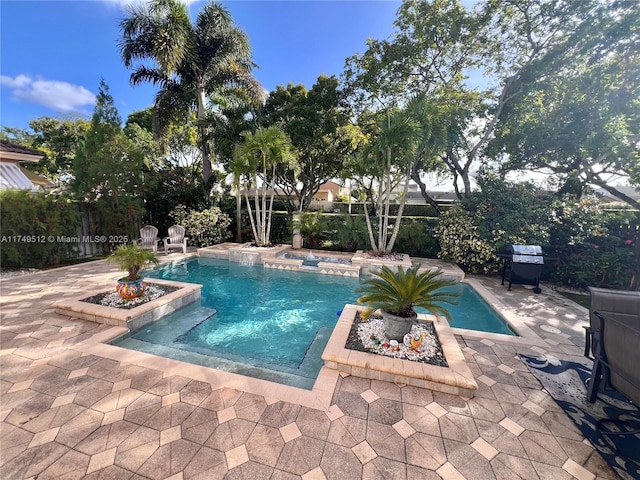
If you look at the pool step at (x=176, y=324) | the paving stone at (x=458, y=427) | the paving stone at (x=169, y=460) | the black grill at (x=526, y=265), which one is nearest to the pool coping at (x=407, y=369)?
the paving stone at (x=458, y=427)

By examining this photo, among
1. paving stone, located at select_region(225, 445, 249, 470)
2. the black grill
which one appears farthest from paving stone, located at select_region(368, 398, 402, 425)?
the black grill

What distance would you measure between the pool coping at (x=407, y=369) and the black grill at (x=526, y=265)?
4.48m

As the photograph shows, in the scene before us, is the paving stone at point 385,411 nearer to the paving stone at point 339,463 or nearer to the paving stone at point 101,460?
the paving stone at point 339,463

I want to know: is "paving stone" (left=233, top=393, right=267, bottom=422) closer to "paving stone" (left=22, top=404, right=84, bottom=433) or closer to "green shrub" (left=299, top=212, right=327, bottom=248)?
"paving stone" (left=22, top=404, right=84, bottom=433)

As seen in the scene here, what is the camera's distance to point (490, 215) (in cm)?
796

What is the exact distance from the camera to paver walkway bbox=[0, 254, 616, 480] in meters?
2.04

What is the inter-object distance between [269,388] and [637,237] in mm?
9463

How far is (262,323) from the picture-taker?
5207 mm

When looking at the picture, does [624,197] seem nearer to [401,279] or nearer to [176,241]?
[401,279]

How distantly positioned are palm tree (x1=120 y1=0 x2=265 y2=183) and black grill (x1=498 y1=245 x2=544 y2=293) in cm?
1313

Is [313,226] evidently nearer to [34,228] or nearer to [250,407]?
[250,407]

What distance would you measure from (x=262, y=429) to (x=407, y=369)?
1.75 m

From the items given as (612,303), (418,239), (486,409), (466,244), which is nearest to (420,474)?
(486,409)

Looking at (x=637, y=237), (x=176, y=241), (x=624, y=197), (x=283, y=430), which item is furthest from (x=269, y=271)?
(x=624, y=197)
